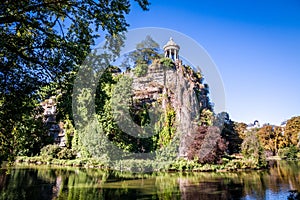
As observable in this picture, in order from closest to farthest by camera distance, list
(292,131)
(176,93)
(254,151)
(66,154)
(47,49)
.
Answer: (47,49)
(254,151)
(176,93)
(66,154)
(292,131)

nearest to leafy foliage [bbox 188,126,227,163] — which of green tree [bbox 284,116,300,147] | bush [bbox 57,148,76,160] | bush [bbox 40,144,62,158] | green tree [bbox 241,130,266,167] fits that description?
green tree [bbox 241,130,266,167]

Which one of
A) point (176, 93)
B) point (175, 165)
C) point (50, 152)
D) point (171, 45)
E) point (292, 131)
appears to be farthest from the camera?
point (292, 131)

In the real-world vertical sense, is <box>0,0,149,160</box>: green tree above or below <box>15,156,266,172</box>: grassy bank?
above

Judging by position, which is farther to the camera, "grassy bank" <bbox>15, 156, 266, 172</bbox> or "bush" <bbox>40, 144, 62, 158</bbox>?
"bush" <bbox>40, 144, 62, 158</bbox>

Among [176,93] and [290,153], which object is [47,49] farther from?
[290,153]

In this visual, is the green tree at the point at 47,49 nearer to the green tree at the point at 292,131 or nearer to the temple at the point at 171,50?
the temple at the point at 171,50

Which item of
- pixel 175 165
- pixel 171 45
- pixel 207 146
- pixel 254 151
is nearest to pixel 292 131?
pixel 254 151

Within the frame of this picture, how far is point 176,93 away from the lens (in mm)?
29953

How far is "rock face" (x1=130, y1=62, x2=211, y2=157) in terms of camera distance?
27.3m

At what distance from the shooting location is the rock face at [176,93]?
2730 centimetres

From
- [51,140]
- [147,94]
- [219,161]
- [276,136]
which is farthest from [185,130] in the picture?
[276,136]

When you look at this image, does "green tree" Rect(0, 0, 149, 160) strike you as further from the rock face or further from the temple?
the temple

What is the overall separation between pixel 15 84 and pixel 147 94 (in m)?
27.9

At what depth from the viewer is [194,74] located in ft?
133
